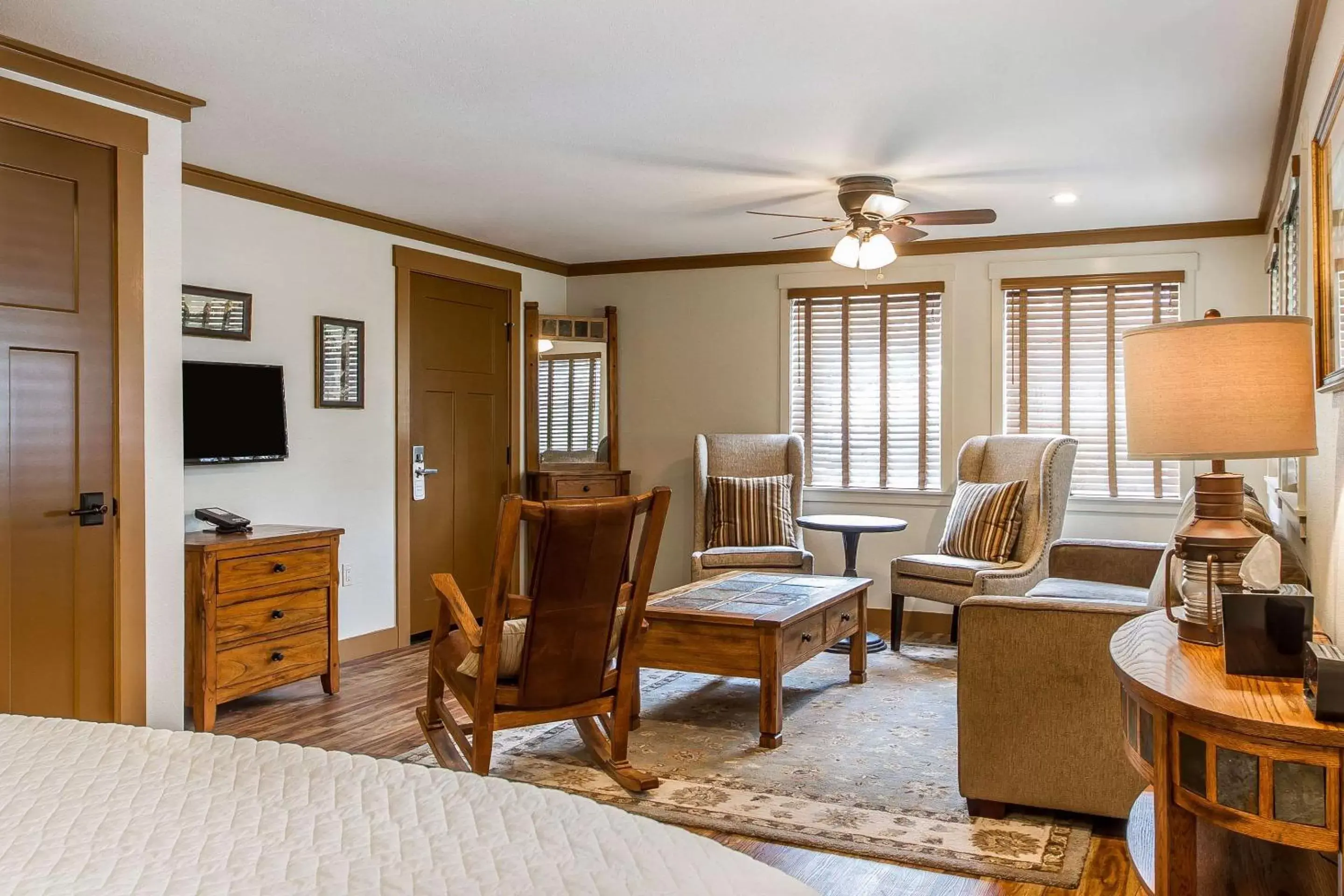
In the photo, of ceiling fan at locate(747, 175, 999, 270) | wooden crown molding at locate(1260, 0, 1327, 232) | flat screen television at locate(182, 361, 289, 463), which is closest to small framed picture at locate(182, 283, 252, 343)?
flat screen television at locate(182, 361, 289, 463)

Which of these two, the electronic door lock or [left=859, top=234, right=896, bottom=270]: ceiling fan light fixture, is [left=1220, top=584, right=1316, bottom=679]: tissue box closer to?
[left=859, top=234, right=896, bottom=270]: ceiling fan light fixture

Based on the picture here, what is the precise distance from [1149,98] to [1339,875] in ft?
9.32

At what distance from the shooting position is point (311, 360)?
488 centimetres

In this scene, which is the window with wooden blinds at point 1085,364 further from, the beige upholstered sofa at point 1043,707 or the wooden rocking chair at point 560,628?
the wooden rocking chair at point 560,628

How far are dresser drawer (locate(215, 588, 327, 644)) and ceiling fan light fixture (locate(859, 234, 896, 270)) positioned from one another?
9.23ft

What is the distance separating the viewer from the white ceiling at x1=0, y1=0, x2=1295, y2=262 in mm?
2781

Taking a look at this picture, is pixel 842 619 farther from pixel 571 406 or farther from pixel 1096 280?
pixel 571 406

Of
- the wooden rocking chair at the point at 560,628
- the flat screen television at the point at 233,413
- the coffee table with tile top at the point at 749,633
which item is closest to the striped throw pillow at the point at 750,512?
the coffee table with tile top at the point at 749,633

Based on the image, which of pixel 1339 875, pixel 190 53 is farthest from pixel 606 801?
pixel 190 53

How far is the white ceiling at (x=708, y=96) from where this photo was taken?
278 centimetres

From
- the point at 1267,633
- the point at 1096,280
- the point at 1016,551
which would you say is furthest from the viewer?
the point at 1096,280

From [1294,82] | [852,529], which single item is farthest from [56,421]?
[1294,82]

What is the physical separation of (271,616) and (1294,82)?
420 cm

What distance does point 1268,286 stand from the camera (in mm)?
5242
